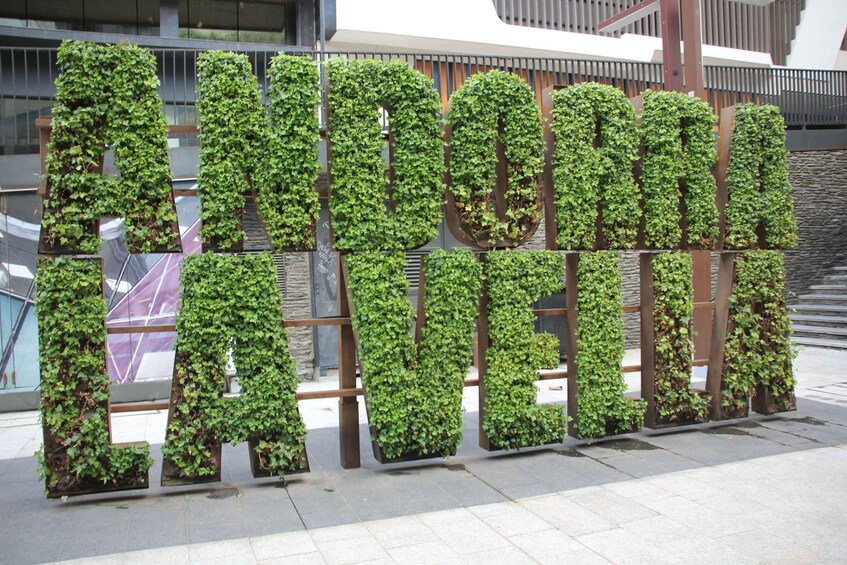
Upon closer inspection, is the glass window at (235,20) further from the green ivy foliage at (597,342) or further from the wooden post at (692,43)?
the green ivy foliage at (597,342)

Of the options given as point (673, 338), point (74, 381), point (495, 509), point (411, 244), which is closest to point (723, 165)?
point (673, 338)

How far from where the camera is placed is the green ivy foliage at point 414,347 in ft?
22.7

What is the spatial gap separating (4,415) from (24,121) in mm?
5214

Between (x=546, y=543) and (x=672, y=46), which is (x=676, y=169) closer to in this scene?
(x=672, y=46)

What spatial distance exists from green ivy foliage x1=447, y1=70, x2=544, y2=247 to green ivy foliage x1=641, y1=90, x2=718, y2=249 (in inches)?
54.5

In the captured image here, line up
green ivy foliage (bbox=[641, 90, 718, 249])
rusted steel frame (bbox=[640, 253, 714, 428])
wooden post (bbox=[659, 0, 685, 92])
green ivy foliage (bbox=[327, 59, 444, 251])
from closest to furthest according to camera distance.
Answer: green ivy foliage (bbox=[327, 59, 444, 251]) < green ivy foliage (bbox=[641, 90, 718, 249]) < rusted steel frame (bbox=[640, 253, 714, 428]) < wooden post (bbox=[659, 0, 685, 92])

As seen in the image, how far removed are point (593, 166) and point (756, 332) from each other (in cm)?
294

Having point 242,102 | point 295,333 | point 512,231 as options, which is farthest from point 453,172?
point 295,333

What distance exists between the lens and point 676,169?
26.8 ft

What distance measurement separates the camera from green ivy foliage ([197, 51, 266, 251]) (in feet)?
21.5

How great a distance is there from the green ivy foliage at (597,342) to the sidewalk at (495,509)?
15.2 inches

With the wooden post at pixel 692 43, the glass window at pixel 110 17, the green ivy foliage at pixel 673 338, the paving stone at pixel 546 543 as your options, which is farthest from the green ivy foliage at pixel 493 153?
the glass window at pixel 110 17

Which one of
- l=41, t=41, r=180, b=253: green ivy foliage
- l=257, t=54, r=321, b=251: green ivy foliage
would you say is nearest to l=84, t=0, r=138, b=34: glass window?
l=41, t=41, r=180, b=253: green ivy foliage

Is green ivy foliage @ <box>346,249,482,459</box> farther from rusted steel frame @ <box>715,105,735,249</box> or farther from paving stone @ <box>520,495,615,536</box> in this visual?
rusted steel frame @ <box>715,105,735,249</box>
